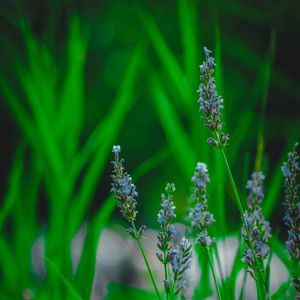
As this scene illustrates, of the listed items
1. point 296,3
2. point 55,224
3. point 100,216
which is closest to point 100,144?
point 55,224

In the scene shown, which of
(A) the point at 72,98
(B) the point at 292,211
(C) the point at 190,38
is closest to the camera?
(B) the point at 292,211

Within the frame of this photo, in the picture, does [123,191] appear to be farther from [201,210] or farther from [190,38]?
A: [190,38]

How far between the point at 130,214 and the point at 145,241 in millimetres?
Answer: 1570

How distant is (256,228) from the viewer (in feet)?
2.23

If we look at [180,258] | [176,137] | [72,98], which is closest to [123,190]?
[180,258]

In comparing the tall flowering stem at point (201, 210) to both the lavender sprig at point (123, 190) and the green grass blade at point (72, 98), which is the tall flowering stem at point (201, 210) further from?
the green grass blade at point (72, 98)

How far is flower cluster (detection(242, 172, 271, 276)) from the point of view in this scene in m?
0.65

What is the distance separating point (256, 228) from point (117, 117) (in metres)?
0.67

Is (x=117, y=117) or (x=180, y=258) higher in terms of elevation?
(x=117, y=117)

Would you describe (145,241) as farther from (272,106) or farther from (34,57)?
(34,57)

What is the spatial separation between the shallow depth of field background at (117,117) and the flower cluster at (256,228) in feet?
0.32

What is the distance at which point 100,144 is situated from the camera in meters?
1.33

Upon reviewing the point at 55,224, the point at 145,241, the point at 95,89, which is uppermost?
the point at 95,89

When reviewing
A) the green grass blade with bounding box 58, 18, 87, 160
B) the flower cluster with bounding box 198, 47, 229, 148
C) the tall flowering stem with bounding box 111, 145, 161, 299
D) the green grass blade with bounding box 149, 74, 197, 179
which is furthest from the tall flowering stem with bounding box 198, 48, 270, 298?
the green grass blade with bounding box 58, 18, 87, 160
